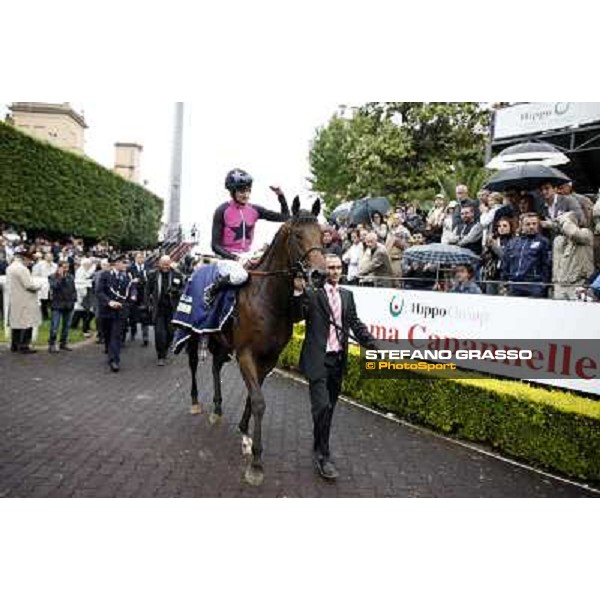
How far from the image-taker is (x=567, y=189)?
7582mm

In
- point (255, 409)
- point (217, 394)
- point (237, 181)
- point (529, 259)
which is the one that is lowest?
point (217, 394)

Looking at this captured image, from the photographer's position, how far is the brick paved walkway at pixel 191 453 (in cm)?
488

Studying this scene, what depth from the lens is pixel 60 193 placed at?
64.7 feet

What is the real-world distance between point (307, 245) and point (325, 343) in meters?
1.09

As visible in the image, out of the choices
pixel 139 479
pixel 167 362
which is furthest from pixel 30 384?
pixel 139 479

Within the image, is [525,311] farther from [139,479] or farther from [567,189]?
[139,479]

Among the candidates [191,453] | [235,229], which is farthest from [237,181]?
[191,453]

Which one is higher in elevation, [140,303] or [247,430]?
[140,303]

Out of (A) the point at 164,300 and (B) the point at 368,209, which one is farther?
(B) the point at 368,209

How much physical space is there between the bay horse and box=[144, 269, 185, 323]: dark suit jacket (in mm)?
5349

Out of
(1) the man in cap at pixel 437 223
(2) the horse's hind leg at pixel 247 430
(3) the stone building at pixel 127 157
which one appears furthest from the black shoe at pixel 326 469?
(3) the stone building at pixel 127 157

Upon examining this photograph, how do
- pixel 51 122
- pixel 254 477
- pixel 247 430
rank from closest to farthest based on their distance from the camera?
pixel 254 477, pixel 247 430, pixel 51 122

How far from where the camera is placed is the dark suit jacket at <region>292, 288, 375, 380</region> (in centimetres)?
523

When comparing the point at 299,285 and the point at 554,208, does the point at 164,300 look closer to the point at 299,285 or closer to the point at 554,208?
the point at 299,285
